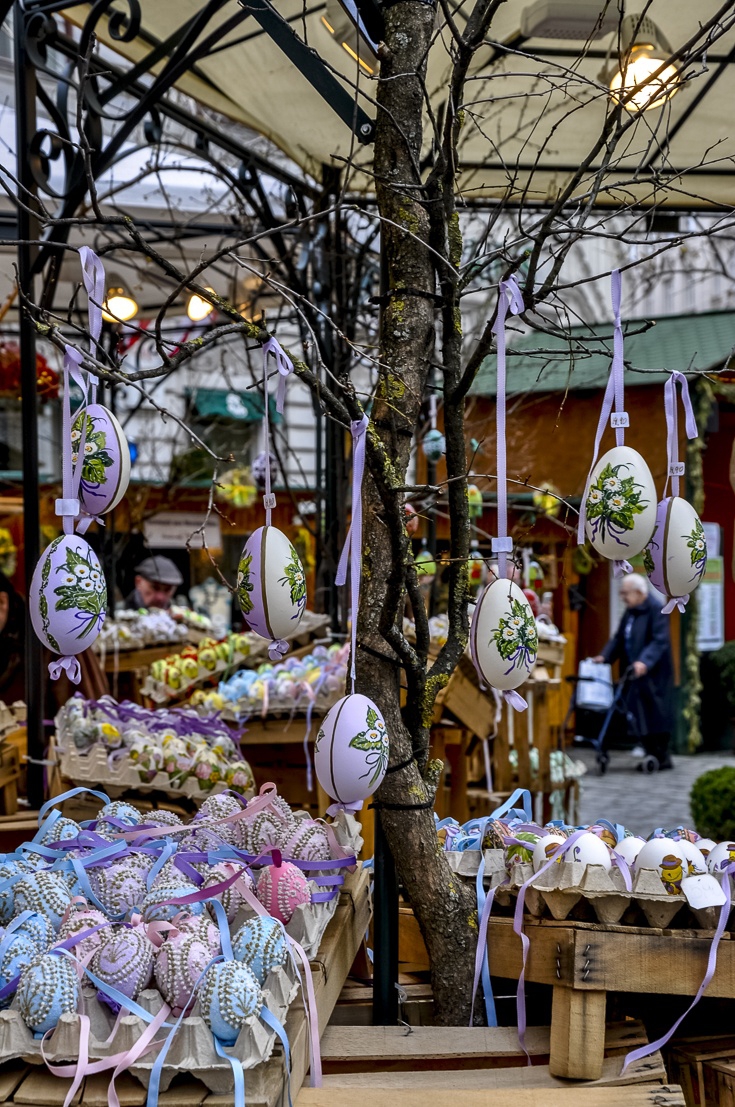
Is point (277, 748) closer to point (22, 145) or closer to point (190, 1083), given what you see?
point (22, 145)

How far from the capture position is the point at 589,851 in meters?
1.86

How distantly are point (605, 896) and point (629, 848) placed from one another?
0.64 feet

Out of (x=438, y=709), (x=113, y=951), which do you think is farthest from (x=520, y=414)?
(x=113, y=951)

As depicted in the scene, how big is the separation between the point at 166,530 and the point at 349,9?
1033 centimetres

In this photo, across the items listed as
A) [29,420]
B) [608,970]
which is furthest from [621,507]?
[29,420]

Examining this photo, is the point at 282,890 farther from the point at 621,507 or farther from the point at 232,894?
the point at 621,507

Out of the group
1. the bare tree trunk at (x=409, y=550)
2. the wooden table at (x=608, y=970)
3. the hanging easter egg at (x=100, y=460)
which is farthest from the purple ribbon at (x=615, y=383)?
the hanging easter egg at (x=100, y=460)

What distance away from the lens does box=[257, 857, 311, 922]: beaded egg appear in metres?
1.72

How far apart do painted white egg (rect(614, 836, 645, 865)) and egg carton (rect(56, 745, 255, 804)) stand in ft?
4.72

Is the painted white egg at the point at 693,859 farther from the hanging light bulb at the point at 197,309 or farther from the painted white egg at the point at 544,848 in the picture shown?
the hanging light bulb at the point at 197,309

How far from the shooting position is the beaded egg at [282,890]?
1719 millimetres

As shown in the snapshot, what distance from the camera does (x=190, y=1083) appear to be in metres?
1.38

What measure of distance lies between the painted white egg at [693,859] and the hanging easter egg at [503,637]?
1.28ft

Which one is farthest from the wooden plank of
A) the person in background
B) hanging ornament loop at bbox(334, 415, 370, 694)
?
the person in background
